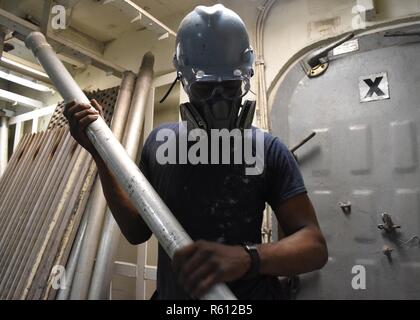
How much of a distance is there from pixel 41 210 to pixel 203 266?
4.57ft

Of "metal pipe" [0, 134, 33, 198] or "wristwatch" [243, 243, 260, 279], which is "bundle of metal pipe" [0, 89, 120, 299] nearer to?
"metal pipe" [0, 134, 33, 198]

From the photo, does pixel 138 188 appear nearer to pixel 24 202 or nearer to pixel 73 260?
pixel 73 260

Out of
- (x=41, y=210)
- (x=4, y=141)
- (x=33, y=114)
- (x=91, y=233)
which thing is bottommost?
(x=91, y=233)

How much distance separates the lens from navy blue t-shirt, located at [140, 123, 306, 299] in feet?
2.25

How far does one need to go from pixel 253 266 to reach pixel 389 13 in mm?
1310

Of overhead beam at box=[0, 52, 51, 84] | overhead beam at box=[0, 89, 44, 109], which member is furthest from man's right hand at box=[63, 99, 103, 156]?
overhead beam at box=[0, 89, 44, 109]

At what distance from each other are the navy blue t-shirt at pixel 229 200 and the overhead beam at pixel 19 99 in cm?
228

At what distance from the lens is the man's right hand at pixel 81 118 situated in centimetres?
77

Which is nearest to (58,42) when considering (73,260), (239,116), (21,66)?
(21,66)

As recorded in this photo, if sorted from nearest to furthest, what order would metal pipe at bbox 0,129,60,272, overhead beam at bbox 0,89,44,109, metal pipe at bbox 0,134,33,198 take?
metal pipe at bbox 0,129,60,272 < metal pipe at bbox 0,134,33,198 < overhead beam at bbox 0,89,44,109

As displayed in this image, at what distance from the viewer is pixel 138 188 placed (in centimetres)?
64

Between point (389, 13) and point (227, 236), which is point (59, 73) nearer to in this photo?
point (227, 236)

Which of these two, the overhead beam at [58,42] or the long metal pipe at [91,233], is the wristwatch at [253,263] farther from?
the overhead beam at [58,42]

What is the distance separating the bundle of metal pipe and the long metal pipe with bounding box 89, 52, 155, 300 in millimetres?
171
